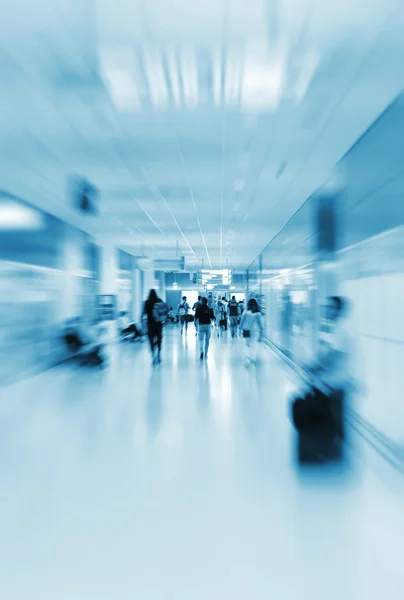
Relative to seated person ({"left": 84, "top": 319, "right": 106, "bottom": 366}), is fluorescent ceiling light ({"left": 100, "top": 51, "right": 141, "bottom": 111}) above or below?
above

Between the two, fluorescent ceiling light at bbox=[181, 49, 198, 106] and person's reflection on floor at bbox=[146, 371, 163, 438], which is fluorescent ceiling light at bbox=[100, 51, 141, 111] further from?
person's reflection on floor at bbox=[146, 371, 163, 438]

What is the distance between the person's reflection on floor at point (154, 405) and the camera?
493cm

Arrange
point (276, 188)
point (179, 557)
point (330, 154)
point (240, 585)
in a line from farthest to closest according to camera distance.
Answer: point (276, 188) → point (330, 154) → point (179, 557) → point (240, 585)

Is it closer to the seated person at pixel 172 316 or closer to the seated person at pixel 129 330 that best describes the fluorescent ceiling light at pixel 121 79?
the seated person at pixel 129 330

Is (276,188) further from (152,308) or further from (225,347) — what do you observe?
(225,347)

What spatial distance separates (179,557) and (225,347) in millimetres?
11055

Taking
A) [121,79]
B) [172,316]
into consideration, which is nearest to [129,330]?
[172,316]

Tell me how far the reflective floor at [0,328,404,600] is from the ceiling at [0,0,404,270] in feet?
11.6

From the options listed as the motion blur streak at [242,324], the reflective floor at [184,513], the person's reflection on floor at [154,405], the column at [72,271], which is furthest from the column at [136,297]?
the reflective floor at [184,513]

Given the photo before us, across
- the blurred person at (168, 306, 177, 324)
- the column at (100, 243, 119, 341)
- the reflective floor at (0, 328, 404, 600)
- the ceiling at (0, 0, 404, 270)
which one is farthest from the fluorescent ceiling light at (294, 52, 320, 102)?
the blurred person at (168, 306, 177, 324)

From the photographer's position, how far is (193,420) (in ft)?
17.1

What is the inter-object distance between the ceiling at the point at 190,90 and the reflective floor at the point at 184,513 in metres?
3.54

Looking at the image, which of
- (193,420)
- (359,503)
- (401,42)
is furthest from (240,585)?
(401,42)

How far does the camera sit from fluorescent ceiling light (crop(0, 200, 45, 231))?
25.8ft
